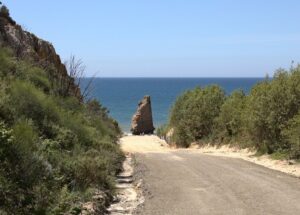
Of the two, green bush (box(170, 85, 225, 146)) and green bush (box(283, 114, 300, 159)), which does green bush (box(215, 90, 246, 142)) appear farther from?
green bush (box(283, 114, 300, 159))

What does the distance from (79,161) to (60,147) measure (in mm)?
1089

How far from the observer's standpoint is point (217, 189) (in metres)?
15.5

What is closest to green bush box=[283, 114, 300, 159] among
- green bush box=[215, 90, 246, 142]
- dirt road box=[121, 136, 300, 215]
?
dirt road box=[121, 136, 300, 215]

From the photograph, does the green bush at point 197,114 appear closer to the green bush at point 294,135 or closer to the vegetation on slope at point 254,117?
the vegetation on slope at point 254,117

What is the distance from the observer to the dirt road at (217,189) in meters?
12.8

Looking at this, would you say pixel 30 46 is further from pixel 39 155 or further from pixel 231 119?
pixel 39 155

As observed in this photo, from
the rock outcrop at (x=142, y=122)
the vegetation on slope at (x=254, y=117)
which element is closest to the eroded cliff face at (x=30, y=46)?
the vegetation on slope at (x=254, y=117)

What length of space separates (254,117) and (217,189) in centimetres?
1144

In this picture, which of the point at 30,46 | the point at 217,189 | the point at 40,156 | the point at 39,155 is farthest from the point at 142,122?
the point at 40,156

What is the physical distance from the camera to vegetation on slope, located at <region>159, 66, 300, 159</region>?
24531mm

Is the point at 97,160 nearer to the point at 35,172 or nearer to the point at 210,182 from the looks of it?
the point at 210,182

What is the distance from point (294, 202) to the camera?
1351cm

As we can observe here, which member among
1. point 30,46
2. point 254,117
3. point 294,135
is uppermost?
point 30,46

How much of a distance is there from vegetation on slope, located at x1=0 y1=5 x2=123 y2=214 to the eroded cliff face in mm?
3594
